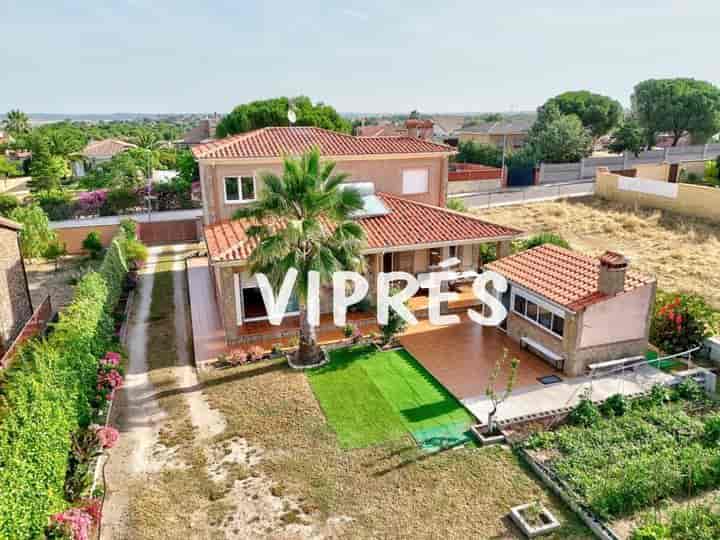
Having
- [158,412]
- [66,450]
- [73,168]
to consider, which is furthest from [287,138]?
[73,168]

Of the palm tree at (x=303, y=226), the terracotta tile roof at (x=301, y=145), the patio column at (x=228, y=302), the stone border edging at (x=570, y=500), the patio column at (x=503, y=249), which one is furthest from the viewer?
the patio column at (x=503, y=249)

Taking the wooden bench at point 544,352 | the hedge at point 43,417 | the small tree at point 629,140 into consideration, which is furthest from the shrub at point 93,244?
the small tree at point 629,140

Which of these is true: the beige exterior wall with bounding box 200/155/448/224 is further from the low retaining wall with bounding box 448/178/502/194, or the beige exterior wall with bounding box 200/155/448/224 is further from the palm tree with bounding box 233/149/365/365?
the low retaining wall with bounding box 448/178/502/194

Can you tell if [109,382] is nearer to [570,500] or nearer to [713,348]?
[570,500]

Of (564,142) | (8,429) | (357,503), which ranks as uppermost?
(564,142)

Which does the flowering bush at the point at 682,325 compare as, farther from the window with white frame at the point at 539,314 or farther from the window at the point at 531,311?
the window at the point at 531,311

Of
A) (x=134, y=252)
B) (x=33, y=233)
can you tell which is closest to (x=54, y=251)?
(x=33, y=233)

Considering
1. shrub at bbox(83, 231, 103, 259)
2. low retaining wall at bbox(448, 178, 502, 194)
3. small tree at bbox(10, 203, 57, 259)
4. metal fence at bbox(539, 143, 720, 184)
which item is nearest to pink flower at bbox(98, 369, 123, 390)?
small tree at bbox(10, 203, 57, 259)

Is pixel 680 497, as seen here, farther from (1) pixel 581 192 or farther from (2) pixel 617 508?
(1) pixel 581 192
